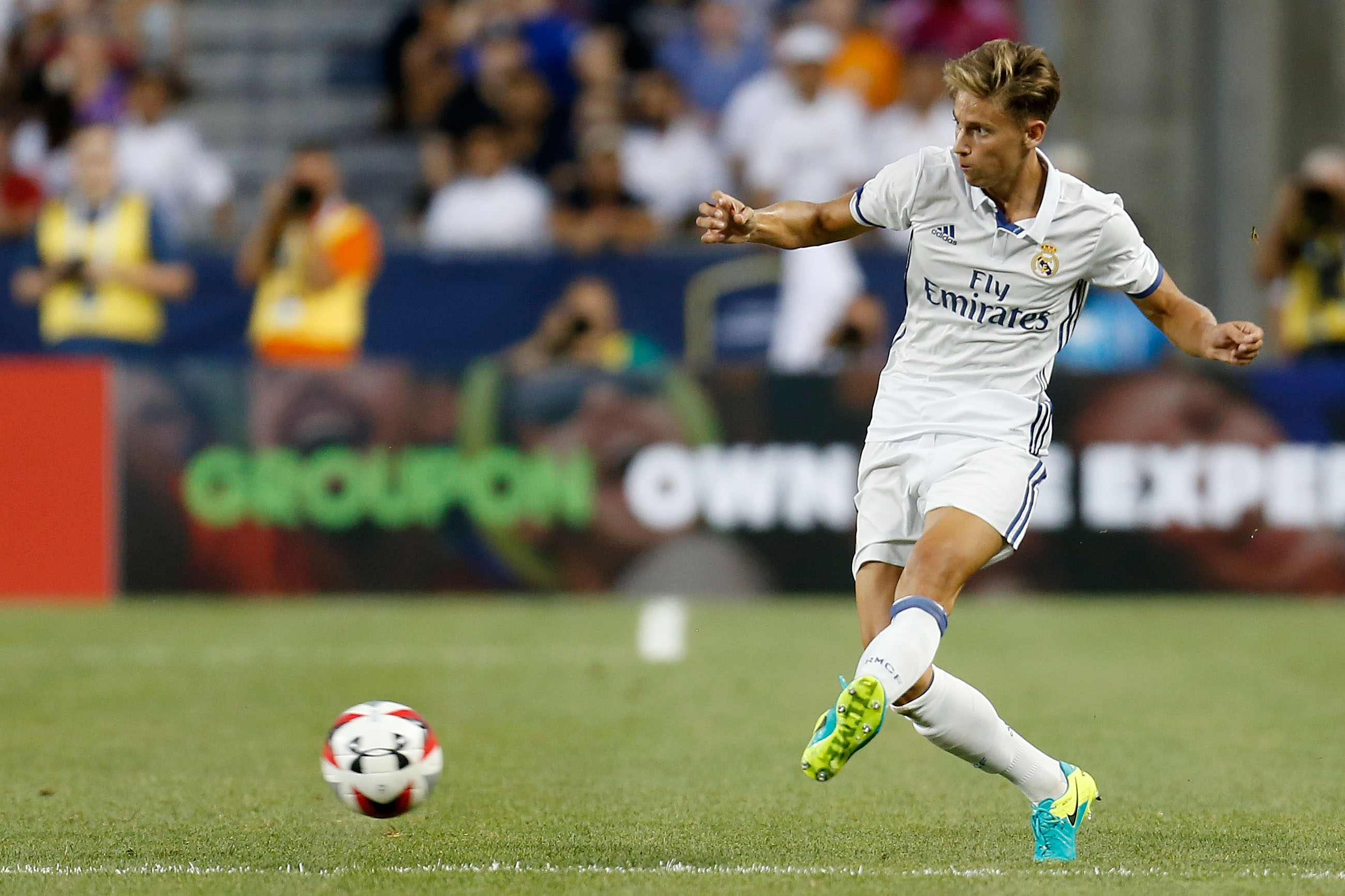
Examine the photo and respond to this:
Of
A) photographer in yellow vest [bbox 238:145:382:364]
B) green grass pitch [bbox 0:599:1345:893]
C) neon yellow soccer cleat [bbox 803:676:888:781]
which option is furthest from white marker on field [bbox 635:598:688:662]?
neon yellow soccer cleat [bbox 803:676:888:781]

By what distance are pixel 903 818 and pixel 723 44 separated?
1139 cm

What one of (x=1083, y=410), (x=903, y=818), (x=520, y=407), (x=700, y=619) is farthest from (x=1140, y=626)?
(x=903, y=818)

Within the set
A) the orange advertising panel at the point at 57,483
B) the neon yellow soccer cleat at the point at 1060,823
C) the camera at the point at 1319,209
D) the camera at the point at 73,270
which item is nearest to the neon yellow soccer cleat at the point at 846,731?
the neon yellow soccer cleat at the point at 1060,823

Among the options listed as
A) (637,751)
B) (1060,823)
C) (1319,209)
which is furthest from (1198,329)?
(1319,209)

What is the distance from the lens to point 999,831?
218 inches

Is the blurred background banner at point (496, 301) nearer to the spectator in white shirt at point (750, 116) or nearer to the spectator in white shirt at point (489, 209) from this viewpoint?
the spectator in white shirt at point (489, 209)

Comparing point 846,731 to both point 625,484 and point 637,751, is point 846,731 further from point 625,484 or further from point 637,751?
point 625,484

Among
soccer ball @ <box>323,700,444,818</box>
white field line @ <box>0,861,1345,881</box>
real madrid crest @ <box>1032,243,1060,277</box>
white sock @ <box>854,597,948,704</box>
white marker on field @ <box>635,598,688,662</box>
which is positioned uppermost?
real madrid crest @ <box>1032,243,1060,277</box>

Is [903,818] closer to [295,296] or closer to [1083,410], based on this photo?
[1083,410]

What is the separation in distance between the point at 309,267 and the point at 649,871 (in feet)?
26.5

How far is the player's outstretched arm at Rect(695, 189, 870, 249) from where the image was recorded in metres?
5.23

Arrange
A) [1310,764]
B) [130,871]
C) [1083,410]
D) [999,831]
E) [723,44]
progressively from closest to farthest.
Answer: [130,871], [999,831], [1310,764], [1083,410], [723,44]

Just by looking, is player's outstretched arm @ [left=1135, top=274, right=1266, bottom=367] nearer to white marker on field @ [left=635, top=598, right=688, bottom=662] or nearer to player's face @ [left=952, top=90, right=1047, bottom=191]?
player's face @ [left=952, top=90, right=1047, bottom=191]

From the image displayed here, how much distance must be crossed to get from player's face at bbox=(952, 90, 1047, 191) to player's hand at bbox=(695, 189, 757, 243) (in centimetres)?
59
